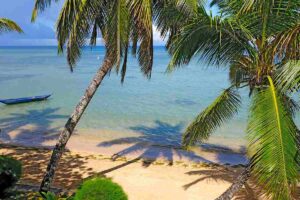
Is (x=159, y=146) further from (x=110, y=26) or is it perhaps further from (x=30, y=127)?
(x=110, y=26)

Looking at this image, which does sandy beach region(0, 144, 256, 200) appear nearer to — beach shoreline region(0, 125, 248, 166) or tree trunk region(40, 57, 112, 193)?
beach shoreline region(0, 125, 248, 166)

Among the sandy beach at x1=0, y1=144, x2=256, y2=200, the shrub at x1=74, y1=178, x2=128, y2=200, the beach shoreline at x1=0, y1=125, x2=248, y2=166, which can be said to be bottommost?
the beach shoreline at x1=0, y1=125, x2=248, y2=166

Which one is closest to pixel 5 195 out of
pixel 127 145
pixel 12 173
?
pixel 12 173

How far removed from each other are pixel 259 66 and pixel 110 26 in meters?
4.00

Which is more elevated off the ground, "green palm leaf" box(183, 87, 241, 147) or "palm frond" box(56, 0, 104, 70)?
"palm frond" box(56, 0, 104, 70)

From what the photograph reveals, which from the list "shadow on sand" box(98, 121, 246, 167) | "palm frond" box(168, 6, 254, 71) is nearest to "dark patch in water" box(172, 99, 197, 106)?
"shadow on sand" box(98, 121, 246, 167)

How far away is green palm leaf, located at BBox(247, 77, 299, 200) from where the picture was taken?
628cm

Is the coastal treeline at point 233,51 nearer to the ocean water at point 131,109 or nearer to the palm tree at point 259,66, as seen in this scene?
the palm tree at point 259,66

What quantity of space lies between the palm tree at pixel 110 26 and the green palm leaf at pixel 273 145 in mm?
2967

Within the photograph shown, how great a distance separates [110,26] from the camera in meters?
→ 9.77

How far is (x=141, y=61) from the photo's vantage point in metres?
11.8

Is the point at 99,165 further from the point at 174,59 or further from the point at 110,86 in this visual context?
the point at 110,86

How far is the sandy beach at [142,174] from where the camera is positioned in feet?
38.3

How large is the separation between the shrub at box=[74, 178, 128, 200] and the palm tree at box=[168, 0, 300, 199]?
2421 mm
